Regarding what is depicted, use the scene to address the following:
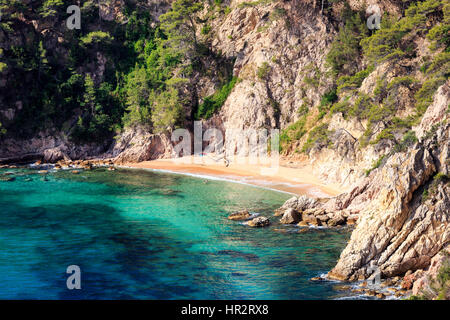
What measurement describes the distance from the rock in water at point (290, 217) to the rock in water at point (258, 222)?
1237mm

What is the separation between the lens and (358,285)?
2028 centimetres

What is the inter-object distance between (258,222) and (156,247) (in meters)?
7.75

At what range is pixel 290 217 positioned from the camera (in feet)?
104

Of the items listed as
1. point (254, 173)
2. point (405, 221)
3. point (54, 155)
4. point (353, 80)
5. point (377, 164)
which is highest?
point (353, 80)

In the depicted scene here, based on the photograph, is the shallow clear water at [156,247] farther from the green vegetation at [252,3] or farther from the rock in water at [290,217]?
the green vegetation at [252,3]

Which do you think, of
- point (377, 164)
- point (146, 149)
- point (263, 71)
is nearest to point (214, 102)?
point (263, 71)

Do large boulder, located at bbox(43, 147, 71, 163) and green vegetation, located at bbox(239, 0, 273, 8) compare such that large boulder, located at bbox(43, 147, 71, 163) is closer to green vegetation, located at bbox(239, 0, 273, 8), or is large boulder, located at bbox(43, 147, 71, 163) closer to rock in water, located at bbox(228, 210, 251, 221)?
green vegetation, located at bbox(239, 0, 273, 8)

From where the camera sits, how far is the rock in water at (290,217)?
31.5 meters

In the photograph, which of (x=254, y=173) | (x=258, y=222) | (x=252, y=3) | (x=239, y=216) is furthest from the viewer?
(x=252, y=3)

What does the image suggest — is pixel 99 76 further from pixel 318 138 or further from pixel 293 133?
pixel 318 138

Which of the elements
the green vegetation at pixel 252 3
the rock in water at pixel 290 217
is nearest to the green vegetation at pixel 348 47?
the green vegetation at pixel 252 3

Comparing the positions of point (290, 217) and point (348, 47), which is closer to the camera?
point (290, 217)
